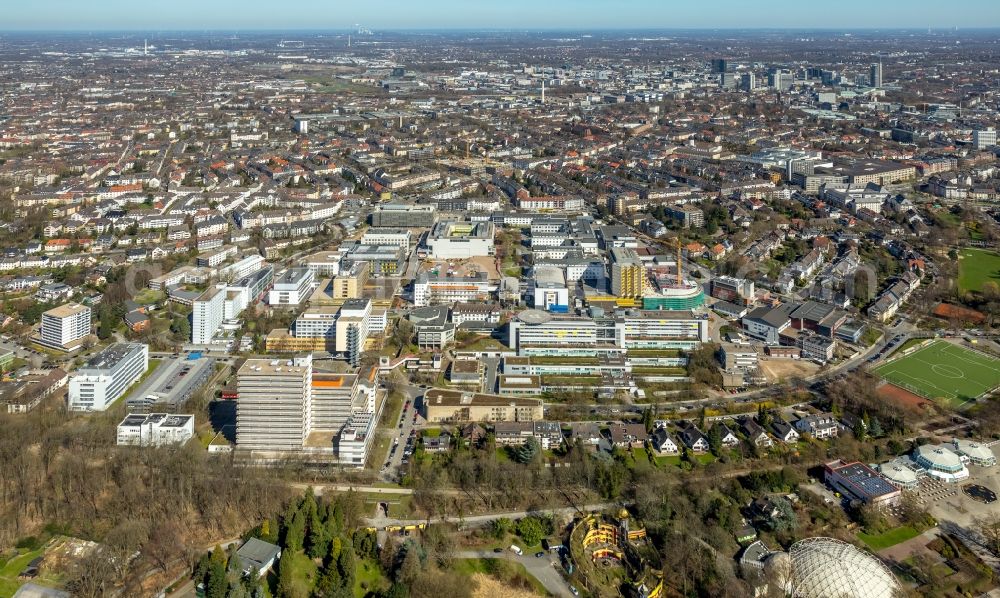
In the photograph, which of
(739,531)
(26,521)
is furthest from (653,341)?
(26,521)

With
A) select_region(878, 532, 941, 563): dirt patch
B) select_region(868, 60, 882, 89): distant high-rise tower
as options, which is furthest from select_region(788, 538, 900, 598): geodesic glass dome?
select_region(868, 60, 882, 89): distant high-rise tower

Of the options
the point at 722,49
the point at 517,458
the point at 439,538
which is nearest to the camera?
the point at 439,538

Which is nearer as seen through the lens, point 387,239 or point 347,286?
point 347,286

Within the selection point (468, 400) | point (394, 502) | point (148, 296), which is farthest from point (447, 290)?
point (394, 502)

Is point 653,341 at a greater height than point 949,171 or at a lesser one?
lesser

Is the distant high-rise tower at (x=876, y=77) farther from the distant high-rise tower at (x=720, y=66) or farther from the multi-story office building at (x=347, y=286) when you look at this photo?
the multi-story office building at (x=347, y=286)

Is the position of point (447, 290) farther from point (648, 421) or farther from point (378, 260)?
point (648, 421)

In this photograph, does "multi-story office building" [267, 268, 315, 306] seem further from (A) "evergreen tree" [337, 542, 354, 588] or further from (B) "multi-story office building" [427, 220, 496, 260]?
(A) "evergreen tree" [337, 542, 354, 588]

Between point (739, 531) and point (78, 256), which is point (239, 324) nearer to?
point (78, 256)
